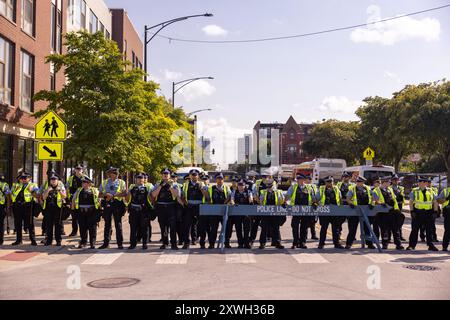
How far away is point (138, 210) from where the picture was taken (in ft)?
40.2

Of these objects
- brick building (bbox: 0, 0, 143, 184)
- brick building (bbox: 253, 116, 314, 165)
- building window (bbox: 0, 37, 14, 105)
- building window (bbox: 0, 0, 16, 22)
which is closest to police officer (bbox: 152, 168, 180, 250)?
brick building (bbox: 0, 0, 143, 184)

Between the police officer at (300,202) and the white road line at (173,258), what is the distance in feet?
9.14

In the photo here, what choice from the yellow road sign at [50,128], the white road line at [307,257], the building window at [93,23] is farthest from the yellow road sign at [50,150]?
the building window at [93,23]

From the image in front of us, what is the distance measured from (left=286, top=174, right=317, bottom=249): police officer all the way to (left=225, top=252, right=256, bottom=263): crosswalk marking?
1625 millimetres

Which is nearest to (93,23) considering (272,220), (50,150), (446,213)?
(50,150)

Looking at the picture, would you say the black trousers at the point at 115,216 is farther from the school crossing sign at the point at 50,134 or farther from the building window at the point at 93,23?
the building window at the point at 93,23

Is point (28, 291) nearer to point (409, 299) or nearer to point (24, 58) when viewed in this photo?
point (409, 299)

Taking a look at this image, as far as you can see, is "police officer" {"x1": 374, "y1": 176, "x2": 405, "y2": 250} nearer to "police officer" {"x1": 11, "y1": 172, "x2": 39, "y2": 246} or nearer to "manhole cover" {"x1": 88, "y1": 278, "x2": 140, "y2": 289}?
"manhole cover" {"x1": 88, "y1": 278, "x2": 140, "y2": 289}

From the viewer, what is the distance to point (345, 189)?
1393 cm

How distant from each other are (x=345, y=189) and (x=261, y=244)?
3.13m

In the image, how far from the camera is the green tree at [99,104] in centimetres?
1802

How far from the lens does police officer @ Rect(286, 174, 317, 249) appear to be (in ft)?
41.0

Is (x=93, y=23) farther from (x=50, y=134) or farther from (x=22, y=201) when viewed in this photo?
(x=22, y=201)
